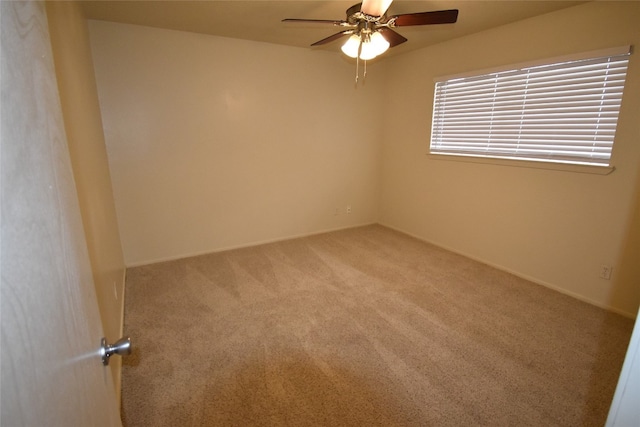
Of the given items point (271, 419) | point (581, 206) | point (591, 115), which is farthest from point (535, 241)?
point (271, 419)

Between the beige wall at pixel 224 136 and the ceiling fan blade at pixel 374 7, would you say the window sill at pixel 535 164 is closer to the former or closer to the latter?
the beige wall at pixel 224 136

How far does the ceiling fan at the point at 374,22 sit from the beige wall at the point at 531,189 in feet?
4.70

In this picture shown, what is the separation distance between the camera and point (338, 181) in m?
4.46

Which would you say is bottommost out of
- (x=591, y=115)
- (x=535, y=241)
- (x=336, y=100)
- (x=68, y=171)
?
(x=535, y=241)

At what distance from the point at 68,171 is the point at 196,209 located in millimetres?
3049

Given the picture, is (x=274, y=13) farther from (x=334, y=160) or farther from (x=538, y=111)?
(x=538, y=111)

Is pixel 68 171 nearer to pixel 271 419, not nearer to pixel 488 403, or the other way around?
pixel 271 419

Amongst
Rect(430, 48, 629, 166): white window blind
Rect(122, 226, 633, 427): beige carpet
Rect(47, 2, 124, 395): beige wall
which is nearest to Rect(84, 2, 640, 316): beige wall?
Rect(430, 48, 629, 166): white window blind

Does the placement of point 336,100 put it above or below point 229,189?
above

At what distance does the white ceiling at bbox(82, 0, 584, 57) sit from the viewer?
2.45 metres

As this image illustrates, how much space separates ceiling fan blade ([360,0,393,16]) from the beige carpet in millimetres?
2118

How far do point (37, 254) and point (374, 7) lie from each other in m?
2.00

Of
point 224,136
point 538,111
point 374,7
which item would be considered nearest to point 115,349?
point 374,7

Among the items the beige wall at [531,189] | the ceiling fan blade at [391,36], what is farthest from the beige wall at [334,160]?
the ceiling fan blade at [391,36]
